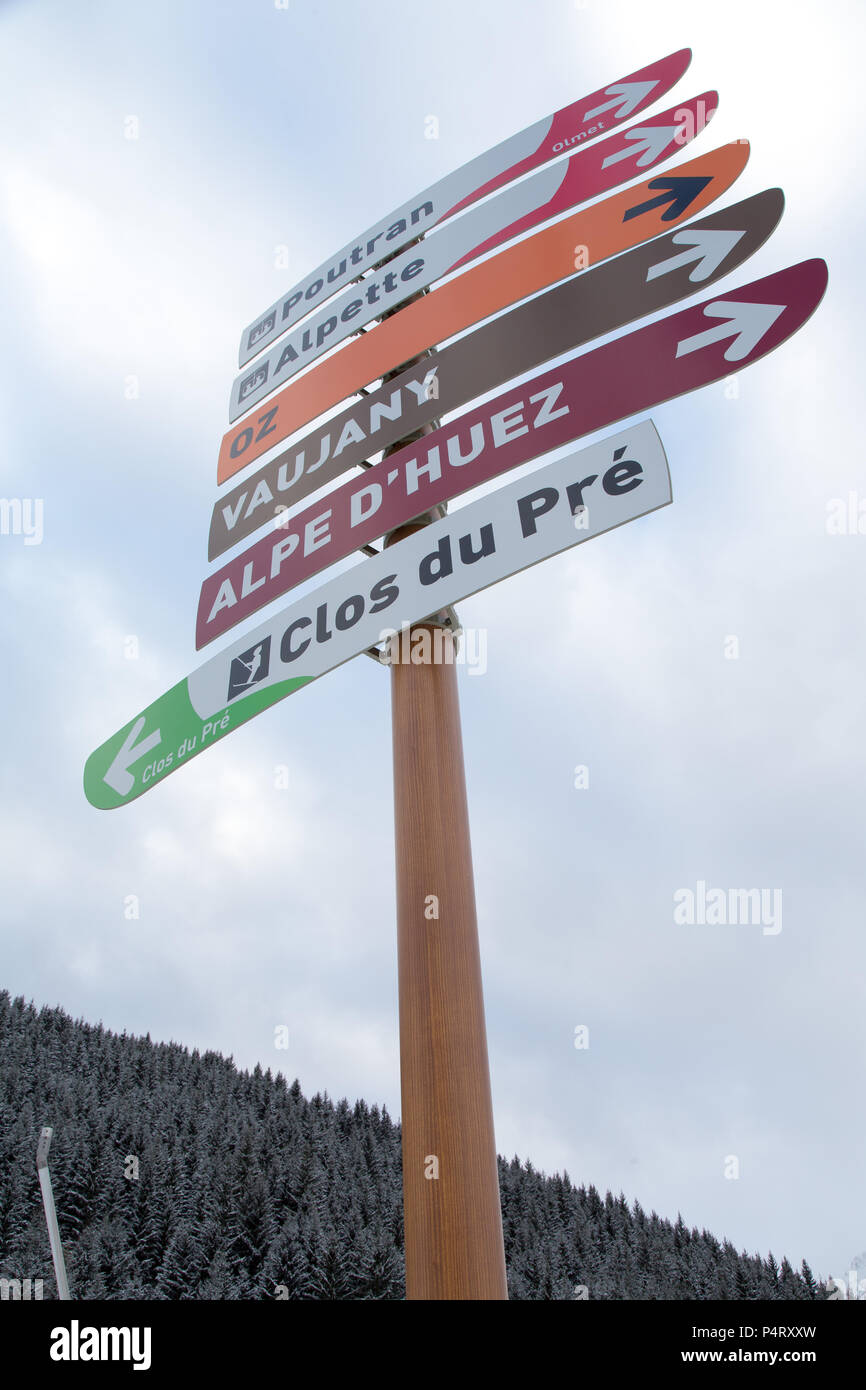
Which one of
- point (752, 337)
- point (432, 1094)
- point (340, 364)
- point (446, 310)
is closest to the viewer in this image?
point (432, 1094)

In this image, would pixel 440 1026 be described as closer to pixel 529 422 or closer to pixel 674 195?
pixel 529 422

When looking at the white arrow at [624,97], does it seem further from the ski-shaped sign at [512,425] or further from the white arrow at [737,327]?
the white arrow at [737,327]

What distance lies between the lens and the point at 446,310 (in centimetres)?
556

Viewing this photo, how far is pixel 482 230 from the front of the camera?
5922 millimetres

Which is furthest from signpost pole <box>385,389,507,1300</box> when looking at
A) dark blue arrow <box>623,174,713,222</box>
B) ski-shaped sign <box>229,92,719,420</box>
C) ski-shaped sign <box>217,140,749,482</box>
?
ski-shaped sign <box>229,92,719,420</box>

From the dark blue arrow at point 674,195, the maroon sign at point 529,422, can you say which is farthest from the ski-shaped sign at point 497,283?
the maroon sign at point 529,422

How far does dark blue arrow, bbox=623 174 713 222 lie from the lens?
4.91m

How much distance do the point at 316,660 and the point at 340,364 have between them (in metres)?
2.38

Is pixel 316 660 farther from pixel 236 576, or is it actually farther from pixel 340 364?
pixel 340 364

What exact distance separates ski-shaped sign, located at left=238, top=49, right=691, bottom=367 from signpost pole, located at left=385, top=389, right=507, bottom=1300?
3.35 m

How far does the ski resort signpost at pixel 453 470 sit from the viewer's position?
385cm

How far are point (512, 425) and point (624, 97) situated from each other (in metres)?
2.79

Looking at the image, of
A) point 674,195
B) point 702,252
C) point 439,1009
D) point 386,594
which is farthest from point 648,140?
point 439,1009
